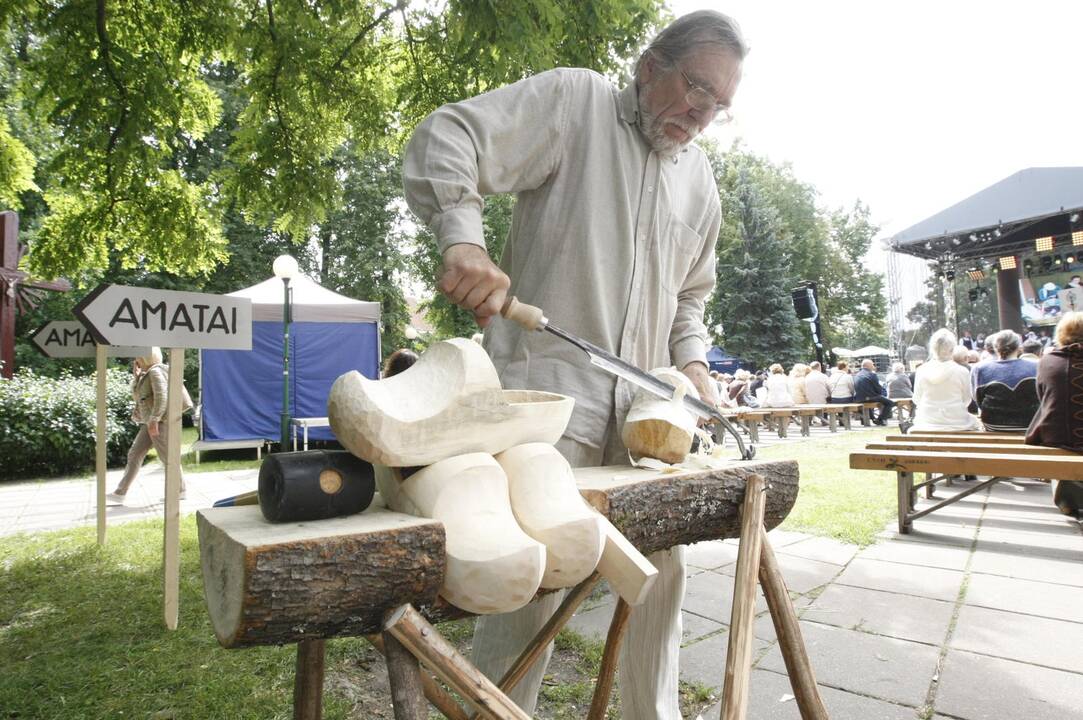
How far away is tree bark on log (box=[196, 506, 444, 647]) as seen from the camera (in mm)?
730

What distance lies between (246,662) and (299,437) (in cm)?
721

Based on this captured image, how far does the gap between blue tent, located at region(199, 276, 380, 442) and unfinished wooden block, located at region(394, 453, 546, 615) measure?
8.91 metres

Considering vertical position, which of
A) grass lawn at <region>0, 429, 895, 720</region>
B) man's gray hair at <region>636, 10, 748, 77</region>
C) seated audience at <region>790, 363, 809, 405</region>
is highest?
man's gray hair at <region>636, 10, 748, 77</region>

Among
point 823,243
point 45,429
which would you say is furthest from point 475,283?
point 823,243

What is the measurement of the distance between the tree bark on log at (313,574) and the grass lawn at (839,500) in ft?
12.5

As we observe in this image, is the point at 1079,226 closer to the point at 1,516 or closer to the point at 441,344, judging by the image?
the point at 441,344

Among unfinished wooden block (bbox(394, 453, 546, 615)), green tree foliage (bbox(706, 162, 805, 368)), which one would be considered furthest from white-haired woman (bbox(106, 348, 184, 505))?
green tree foliage (bbox(706, 162, 805, 368))

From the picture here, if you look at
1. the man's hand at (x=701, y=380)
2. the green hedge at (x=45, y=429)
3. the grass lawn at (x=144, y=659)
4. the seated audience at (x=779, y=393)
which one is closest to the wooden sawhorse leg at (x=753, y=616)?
the man's hand at (x=701, y=380)

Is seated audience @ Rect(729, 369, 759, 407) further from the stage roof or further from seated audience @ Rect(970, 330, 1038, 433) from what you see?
the stage roof

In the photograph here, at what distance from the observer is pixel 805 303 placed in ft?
61.6

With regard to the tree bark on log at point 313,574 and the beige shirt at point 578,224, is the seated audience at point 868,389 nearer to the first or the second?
the beige shirt at point 578,224

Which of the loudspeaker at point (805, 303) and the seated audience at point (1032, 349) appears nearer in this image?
the seated audience at point (1032, 349)

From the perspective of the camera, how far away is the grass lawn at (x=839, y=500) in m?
4.57

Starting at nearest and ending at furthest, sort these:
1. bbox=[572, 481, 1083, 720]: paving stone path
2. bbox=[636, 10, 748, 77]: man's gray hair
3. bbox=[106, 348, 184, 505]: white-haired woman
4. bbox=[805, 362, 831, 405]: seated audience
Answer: bbox=[636, 10, 748, 77]: man's gray hair, bbox=[572, 481, 1083, 720]: paving stone path, bbox=[106, 348, 184, 505]: white-haired woman, bbox=[805, 362, 831, 405]: seated audience
